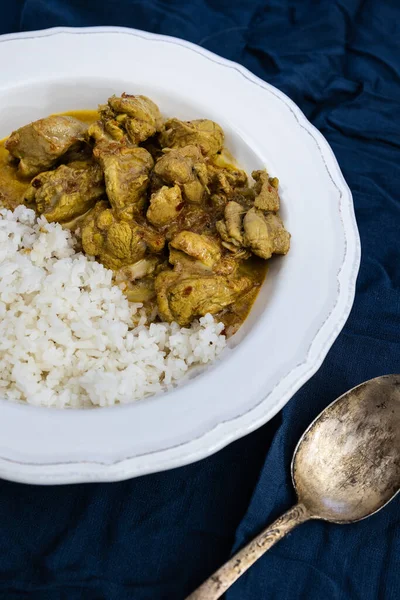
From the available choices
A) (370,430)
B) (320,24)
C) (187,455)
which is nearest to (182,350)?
(187,455)

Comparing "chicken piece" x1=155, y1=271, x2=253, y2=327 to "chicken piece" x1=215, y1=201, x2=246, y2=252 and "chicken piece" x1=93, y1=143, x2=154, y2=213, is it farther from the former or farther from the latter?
"chicken piece" x1=93, y1=143, x2=154, y2=213

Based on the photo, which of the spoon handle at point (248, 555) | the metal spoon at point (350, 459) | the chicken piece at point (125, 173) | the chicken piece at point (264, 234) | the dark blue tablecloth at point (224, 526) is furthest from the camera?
the chicken piece at point (125, 173)

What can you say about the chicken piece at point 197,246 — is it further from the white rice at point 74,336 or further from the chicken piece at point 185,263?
the white rice at point 74,336

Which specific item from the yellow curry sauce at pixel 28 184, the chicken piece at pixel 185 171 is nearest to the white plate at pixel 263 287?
the yellow curry sauce at pixel 28 184

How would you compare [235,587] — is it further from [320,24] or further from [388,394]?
[320,24]

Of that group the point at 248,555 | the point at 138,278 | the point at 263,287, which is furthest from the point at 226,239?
the point at 248,555

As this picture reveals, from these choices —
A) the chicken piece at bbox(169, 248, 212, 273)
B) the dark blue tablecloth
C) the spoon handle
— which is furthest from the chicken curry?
the spoon handle
